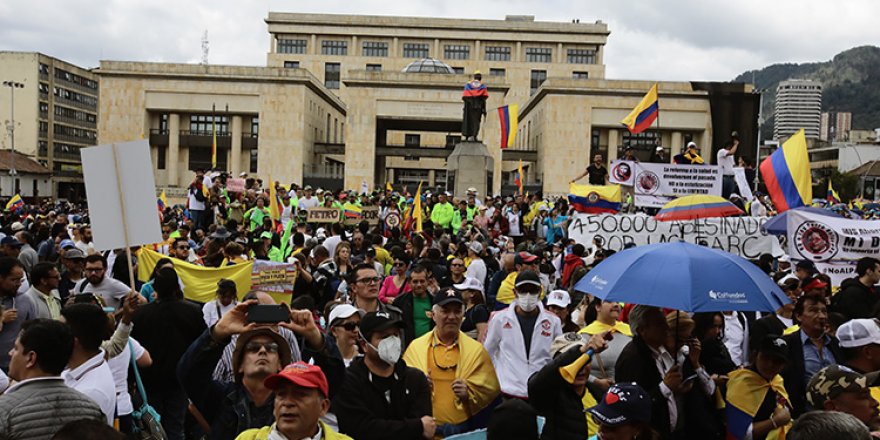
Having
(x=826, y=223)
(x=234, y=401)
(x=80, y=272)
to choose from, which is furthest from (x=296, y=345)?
(x=826, y=223)

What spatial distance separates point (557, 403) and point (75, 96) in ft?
306

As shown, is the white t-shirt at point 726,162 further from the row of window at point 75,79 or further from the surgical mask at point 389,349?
the row of window at point 75,79

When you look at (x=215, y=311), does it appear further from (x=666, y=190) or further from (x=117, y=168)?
(x=666, y=190)

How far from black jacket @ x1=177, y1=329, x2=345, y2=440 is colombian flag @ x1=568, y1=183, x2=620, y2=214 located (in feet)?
38.2

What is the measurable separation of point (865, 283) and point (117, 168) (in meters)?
7.09

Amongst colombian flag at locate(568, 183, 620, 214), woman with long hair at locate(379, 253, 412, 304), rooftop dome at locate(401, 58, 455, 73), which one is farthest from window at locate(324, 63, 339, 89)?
woman with long hair at locate(379, 253, 412, 304)

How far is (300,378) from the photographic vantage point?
336cm

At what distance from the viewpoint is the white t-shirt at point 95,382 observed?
4.30 meters

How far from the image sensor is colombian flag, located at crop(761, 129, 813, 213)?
10.0 m

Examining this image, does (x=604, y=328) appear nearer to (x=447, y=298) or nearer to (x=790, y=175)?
(x=447, y=298)

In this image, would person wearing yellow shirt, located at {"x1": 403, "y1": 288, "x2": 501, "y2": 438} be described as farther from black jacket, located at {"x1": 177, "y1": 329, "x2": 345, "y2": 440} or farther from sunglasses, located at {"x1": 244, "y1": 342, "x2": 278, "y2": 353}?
sunglasses, located at {"x1": 244, "y1": 342, "x2": 278, "y2": 353}

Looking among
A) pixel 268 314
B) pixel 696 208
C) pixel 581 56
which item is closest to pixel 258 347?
pixel 268 314

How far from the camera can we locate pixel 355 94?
52.1m

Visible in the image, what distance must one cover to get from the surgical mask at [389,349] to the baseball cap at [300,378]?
0.92m
